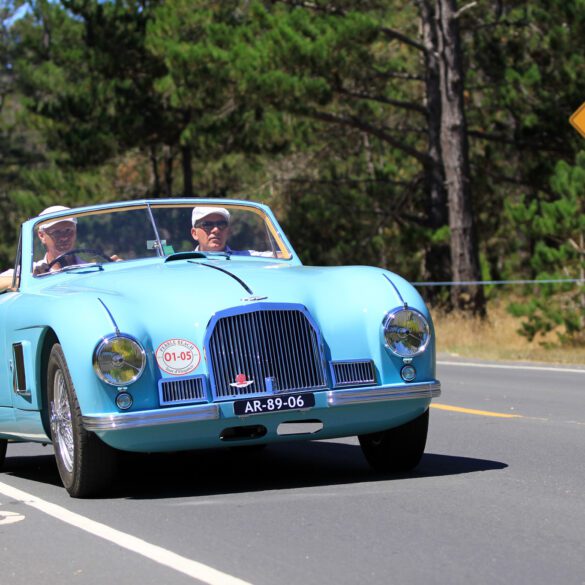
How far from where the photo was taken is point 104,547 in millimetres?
6449

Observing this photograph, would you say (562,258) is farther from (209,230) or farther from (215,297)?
(215,297)

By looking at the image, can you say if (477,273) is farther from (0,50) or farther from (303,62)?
(0,50)

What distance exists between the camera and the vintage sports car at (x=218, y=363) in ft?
25.1

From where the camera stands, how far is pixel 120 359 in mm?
7656

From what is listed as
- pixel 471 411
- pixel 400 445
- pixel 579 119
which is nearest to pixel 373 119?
pixel 579 119

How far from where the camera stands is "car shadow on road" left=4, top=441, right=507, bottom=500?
27.3 feet

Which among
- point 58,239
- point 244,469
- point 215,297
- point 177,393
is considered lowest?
point 244,469

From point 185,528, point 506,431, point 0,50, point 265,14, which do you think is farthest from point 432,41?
point 0,50

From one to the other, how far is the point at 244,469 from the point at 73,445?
5.26 feet

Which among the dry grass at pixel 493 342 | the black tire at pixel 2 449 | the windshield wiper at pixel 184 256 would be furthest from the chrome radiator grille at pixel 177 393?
the dry grass at pixel 493 342

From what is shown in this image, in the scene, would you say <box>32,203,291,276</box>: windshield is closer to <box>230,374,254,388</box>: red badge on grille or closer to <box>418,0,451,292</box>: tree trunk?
<box>230,374,254,388</box>: red badge on grille

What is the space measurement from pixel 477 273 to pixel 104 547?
912 inches

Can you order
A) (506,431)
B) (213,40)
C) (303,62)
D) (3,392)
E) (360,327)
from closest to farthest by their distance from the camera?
(360,327), (3,392), (506,431), (303,62), (213,40)

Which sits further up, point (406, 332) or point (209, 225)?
point (209, 225)
